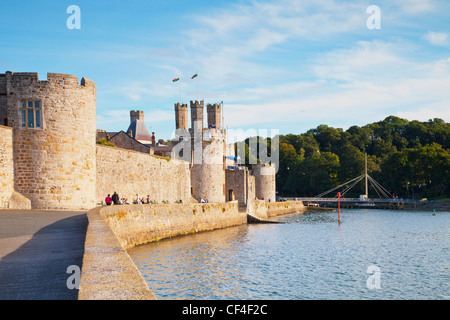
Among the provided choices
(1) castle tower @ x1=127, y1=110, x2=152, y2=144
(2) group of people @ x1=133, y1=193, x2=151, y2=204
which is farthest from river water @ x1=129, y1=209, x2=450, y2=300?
(1) castle tower @ x1=127, y1=110, x2=152, y2=144

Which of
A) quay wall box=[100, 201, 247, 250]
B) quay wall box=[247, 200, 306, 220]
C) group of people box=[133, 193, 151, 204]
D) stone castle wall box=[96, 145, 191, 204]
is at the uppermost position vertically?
stone castle wall box=[96, 145, 191, 204]

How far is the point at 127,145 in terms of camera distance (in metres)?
48.5

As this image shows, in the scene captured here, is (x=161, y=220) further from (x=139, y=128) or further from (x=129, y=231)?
(x=139, y=128)

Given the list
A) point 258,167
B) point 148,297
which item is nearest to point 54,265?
point 148,297

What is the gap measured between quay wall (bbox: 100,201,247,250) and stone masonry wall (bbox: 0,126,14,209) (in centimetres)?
389

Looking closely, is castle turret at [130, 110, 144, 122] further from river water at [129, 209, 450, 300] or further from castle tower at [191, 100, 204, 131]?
river water at [129, 209, 450, 300]

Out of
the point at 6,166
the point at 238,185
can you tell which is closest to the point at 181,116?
the point at 238,185

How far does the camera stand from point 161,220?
2392 cm

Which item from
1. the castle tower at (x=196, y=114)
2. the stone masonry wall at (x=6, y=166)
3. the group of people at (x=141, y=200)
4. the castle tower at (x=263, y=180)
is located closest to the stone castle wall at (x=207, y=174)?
the group of people at (x=141, y=200)

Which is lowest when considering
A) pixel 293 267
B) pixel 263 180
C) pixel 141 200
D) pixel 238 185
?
pixel 293 267

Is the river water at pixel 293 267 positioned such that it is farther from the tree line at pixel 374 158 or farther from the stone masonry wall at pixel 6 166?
the tree line at pixel 374 158

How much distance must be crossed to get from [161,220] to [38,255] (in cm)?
1543

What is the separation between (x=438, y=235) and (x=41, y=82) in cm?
2681

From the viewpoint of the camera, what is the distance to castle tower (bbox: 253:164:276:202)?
6109 centimetres
